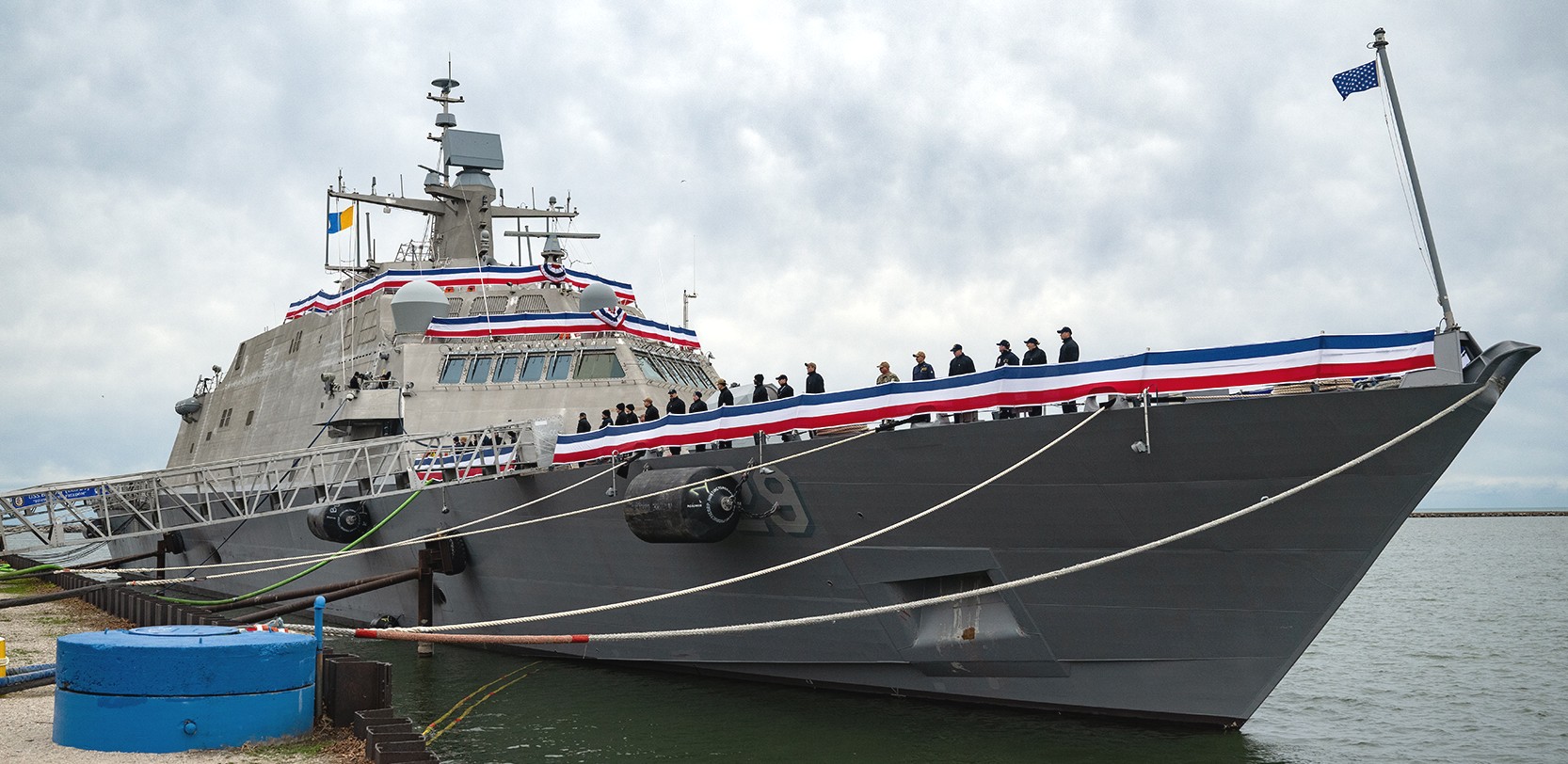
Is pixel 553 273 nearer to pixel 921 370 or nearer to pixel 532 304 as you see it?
pixel 532 304

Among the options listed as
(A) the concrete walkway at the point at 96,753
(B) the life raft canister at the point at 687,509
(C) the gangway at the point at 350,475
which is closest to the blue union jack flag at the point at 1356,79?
(B) the life raft canister at the point at 687,509

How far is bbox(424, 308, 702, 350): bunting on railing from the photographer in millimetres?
18953

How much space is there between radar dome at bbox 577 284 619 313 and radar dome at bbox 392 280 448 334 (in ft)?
9.39

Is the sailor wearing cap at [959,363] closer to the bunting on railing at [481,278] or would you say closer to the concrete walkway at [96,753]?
the concrete walkway at [96,753]

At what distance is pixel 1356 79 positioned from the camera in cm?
927

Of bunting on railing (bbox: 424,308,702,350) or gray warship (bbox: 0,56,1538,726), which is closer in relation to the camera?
gray warship (bbox: 0,56,1538,726)

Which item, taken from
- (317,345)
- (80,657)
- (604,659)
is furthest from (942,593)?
(317,345)

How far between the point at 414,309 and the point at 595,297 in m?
3.60

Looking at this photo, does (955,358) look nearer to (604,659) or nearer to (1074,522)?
(1074,522)

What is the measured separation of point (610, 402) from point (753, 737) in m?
8.03

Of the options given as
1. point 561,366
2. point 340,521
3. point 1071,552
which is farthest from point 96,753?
point 561,366

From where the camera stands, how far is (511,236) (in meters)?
27.9

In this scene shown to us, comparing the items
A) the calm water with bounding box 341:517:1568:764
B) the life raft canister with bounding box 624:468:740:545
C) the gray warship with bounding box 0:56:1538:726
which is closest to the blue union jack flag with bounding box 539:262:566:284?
the gray warship with bounding box 0:56:1538:726

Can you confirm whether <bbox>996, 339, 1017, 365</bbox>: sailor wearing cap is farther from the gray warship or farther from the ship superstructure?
the ship superstructure
